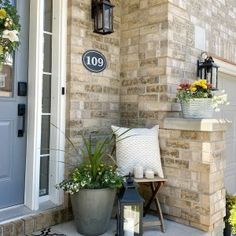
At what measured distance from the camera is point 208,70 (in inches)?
132

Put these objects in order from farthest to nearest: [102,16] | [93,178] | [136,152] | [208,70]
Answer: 1. [208,70]
2. [102,16]
3. [136,152]
4. [93,178]

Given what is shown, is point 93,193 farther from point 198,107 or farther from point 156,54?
point 156,54

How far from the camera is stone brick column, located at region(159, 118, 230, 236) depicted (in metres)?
2.67

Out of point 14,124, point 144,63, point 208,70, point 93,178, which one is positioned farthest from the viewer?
point 208,70

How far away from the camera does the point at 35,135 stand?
2.59 metres

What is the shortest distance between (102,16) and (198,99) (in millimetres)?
1216

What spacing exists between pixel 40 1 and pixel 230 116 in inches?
126

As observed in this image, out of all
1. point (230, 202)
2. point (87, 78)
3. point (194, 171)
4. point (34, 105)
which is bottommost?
point (230, 202)

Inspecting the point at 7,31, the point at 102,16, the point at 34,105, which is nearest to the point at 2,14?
the point at 7,31

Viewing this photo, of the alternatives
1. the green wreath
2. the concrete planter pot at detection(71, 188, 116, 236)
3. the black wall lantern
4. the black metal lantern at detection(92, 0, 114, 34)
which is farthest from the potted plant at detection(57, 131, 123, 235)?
the black wall lantern

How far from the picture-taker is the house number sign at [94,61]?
9.48 ft

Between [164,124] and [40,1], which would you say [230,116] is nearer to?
[164,124]

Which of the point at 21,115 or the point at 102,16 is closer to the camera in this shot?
the point at 21,115

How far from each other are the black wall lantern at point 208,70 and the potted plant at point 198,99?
51 cm
